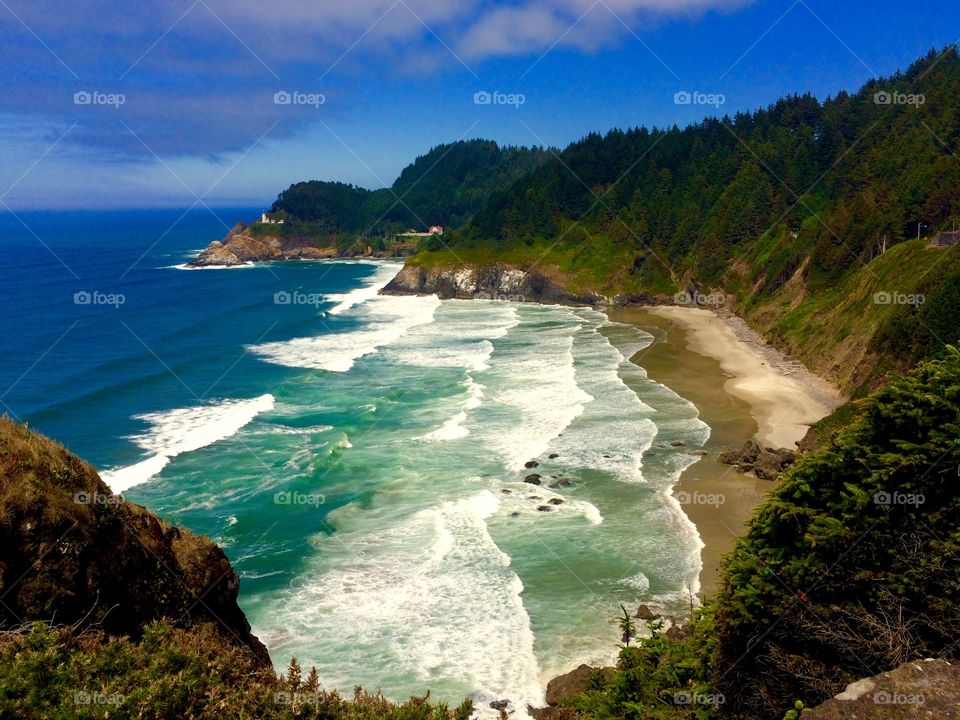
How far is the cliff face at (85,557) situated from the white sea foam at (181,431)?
2497 cm

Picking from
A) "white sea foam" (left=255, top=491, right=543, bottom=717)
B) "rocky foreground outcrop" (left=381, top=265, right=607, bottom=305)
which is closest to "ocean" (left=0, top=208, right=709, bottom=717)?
"white sea foam" (left=255, top=491, right=543, bottom=717)

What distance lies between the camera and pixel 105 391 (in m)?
53.2

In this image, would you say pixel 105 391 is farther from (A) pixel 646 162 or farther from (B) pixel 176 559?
(A) pixel 646 162

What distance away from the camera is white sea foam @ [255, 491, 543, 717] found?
21422mm

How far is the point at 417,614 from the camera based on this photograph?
80.2 feet

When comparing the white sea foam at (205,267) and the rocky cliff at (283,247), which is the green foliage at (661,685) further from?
the rocky cliff at (283,247)

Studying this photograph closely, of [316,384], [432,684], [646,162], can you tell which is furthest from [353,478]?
[646,162]

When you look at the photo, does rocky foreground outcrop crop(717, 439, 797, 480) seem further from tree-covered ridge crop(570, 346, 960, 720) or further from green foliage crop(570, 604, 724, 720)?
green foliage crop(570, 604, 724, 720)

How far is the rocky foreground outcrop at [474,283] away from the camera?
110312 mm

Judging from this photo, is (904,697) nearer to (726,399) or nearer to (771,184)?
(726,399)

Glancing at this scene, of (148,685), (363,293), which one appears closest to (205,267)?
(363,293)

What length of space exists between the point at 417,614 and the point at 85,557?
15.2 meters

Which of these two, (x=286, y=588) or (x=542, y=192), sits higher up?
(x=542, y=192)

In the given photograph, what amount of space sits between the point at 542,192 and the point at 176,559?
5039 inches
